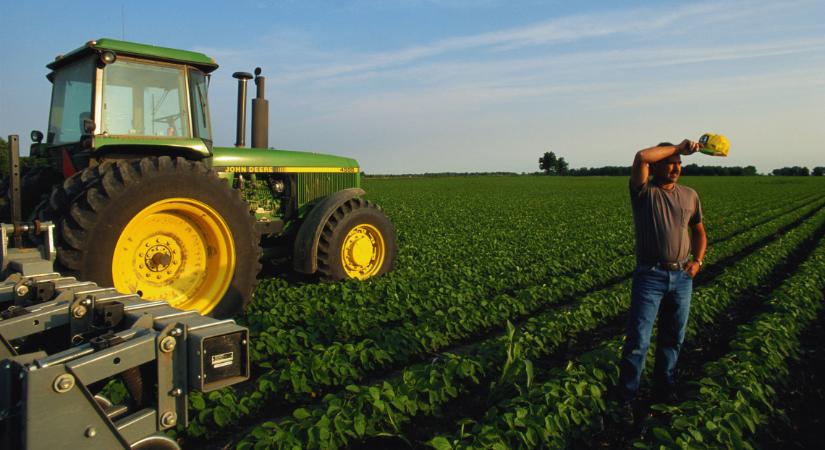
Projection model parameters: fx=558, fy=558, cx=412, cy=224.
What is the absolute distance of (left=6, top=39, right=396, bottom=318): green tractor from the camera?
4.34 m

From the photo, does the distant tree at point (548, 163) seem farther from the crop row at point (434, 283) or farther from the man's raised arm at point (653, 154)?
the man's raised arm at point (653, 154)

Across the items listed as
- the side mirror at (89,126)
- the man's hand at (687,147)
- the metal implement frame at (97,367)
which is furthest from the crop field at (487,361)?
the side mirror at (89,126)

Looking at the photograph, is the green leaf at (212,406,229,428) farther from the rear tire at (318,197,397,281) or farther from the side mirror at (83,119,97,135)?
the rear tire at (318,197,397,281)

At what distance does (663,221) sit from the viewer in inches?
152

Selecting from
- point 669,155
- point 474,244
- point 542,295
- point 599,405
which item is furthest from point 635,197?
point 474,244

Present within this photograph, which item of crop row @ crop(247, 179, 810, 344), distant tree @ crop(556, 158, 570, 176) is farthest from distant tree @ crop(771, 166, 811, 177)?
crop row @ crop(247, 179, 810, 344)

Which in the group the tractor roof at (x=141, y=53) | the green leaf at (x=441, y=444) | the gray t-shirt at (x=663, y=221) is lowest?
the green leaf at (x=441, y=444)

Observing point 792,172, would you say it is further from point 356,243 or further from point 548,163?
point 356,243

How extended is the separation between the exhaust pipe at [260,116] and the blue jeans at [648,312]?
4.69 metres

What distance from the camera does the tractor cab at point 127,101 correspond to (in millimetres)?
4922

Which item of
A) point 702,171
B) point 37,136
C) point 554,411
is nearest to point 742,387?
point 554,411

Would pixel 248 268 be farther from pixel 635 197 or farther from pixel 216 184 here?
pixel 635 197

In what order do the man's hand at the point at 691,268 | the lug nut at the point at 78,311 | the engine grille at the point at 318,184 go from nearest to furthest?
the lug nut at the point at 78,311
the man's hand at the point at 691,268
the engine grille at the point at 318,184

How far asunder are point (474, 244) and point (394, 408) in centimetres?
892
